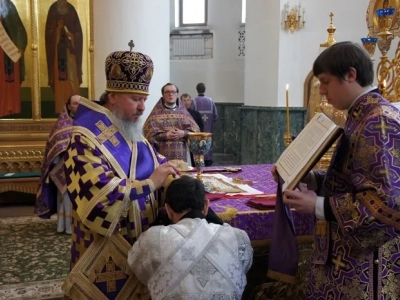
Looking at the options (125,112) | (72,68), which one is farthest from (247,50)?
(125,112)

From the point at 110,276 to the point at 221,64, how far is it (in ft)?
32.5

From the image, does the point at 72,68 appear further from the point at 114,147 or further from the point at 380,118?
the point at 380,118

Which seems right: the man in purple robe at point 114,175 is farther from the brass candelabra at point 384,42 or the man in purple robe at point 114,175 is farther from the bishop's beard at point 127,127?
the brass candelabra at point 384,42

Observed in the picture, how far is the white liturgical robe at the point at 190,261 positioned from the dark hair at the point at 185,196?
0.06 metres

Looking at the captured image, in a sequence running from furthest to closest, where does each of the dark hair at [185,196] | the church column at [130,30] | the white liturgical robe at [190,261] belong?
the church column at [130,30]
the dark hair at [185,196]
the white liturgical robe at [190,261]

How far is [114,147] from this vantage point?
2.11m

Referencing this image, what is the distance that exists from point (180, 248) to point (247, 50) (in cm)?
738

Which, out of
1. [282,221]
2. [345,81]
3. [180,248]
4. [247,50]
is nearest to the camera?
[345,81]

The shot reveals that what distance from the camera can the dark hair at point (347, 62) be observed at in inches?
59.7

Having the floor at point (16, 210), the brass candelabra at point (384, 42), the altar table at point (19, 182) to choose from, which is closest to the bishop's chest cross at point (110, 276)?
the brass candelabra at point (384, 42)

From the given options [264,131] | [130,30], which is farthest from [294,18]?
[130,30]

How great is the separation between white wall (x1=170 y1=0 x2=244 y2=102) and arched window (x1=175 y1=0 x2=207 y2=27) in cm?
17

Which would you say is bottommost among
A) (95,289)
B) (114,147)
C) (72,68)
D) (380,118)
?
(95,289)

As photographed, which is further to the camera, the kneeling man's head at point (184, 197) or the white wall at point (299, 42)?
the white wall at point (299, 42)
